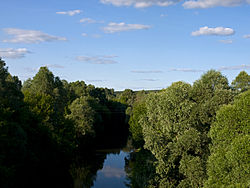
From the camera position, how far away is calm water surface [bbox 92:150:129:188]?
4296 centimetres

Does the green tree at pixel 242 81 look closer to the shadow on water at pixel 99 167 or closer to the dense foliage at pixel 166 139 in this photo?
the dense foliage at pixel 166 139

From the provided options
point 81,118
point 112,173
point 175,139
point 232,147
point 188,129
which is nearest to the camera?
point 232,147

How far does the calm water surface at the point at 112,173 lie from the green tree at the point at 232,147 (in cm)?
2184

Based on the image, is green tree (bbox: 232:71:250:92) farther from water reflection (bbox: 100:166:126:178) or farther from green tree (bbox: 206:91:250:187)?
water reflection (bbox: 100:166:126:178)

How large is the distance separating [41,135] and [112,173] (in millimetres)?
14787

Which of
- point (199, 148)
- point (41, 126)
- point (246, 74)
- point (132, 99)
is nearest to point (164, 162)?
point (199, 148)

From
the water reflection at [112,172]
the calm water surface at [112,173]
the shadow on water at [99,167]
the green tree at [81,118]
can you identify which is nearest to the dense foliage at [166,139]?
the shadow on water at [99,167]

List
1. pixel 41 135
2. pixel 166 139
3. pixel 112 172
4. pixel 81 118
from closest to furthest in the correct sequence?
1. pixel 166 139
2. pixel 41 135
3. pixel 112 172
4. pixel 81 118

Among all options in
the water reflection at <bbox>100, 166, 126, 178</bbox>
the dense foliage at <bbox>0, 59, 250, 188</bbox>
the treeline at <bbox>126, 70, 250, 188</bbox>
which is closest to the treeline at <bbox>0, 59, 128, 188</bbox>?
the dense foliage at <bbox>0, 59, 250, 188</bbox>

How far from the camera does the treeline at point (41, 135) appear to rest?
1170 inches

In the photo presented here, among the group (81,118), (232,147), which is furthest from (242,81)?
(81,118)

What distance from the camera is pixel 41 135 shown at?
43.0 metres

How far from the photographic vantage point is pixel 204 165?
93.1 ft

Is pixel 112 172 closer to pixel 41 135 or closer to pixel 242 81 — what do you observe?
pixel 41 135
